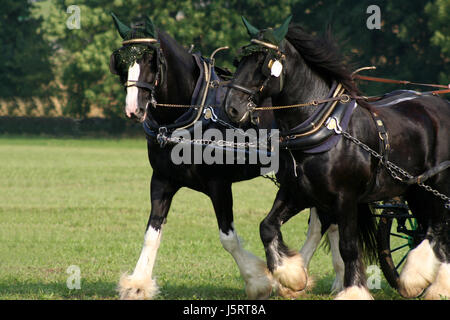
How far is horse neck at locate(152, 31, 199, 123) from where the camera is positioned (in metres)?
6.34

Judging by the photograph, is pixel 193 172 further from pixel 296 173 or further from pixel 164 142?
pixel 296 173

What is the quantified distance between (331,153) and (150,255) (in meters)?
1.94

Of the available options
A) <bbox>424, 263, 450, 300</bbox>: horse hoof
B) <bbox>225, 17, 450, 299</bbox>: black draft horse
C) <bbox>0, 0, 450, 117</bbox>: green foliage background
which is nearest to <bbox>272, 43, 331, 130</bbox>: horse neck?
<bbox>225, 17, 450, 299</bbox>: black draft horse

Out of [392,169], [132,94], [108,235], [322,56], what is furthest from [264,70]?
[108,235]

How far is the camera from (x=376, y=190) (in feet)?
19.3

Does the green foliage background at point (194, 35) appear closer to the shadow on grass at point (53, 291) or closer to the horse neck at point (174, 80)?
the horse neck at point (174, 80)

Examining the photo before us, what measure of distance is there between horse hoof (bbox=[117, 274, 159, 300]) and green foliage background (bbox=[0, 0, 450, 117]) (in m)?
27.4

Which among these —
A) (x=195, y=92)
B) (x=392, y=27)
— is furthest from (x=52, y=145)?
(x=195, y=92)

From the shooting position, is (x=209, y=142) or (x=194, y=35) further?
(x=194, y=35)

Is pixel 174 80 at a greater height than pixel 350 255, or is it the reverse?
pixel 174 80

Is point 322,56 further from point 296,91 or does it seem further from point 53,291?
point 53,291

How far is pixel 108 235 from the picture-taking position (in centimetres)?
1096

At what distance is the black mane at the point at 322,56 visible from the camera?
562 centimetres

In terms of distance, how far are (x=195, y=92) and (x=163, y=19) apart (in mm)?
33764
